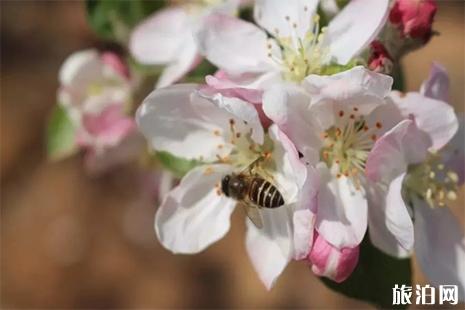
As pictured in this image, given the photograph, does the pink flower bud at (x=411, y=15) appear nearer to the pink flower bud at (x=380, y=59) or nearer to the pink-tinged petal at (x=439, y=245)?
the pink flower bud at (x=380, y=59)

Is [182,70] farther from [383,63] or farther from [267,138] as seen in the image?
[383,63]

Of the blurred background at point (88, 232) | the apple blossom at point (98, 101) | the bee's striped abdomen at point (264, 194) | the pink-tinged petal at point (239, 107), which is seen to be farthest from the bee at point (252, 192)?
the blurred background at point (88, 232)

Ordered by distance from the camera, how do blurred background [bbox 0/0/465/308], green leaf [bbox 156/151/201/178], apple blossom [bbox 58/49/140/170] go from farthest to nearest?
blurred background [bbox 0/0/465/308], apple blossom [bbox 58/49/140/170], green leaf [bbox 156/151/201/178]

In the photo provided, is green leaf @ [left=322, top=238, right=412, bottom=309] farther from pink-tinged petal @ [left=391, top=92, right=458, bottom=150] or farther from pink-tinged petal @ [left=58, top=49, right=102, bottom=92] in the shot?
pink-tinged petal @ [left=58, top=49, right=102, bottom=92]

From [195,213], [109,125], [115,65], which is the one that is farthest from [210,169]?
[115,65]

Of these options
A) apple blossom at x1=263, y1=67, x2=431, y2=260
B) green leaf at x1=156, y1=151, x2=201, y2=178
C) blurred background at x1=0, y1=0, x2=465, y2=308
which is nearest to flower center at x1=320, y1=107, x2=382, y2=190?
apple blossom at x1=263, y1=67, x2=431, y2=260

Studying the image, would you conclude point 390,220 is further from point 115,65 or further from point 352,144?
point 115,65

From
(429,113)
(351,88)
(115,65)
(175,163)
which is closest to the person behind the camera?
(351,88)
